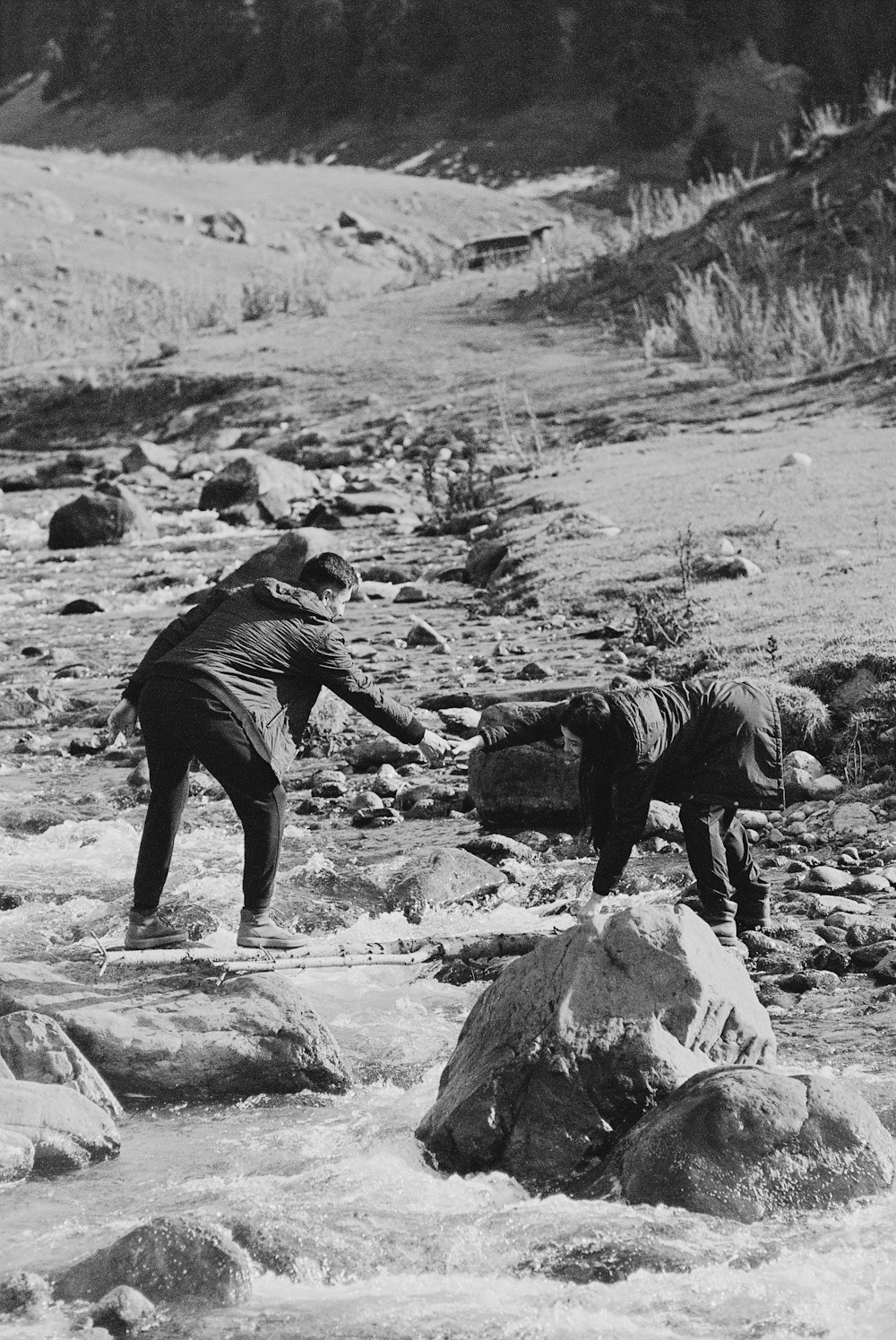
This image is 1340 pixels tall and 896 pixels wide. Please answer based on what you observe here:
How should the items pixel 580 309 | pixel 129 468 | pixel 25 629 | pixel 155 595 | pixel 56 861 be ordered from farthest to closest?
pixel 580 309, pixel 129 468, pixel 155 595, pixel 25 629, pixel 56 861

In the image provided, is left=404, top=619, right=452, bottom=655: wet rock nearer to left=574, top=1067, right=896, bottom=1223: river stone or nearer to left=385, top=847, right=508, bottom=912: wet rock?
left=385, top=847, right=508, bottom=912: wet rock

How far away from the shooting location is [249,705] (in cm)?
600

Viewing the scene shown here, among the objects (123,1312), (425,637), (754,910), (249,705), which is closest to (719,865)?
(754,910)

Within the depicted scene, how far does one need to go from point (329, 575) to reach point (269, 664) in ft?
1.44

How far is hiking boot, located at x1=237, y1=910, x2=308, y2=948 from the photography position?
6375 mm

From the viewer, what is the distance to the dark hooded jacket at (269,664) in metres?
6.00

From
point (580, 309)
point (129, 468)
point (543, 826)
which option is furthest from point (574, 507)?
point (580, 309)

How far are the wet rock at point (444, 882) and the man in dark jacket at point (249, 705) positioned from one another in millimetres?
731

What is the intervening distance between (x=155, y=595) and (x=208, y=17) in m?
75.2

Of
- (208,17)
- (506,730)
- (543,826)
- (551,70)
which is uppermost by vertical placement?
(208,17)

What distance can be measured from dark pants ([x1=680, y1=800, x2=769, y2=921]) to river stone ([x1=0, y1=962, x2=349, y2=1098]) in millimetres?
1674

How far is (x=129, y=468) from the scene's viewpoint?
2252 centimetres

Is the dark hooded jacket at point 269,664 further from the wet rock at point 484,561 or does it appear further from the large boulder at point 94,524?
the large boulder at point 94,524

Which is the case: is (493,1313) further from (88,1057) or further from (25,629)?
(25,629)
